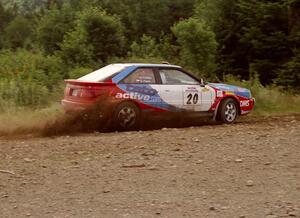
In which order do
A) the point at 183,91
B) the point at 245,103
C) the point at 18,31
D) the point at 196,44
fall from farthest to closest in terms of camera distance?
the point at 18,31 < the point at 196,44 < the point at 245,103 < the point at 183,91

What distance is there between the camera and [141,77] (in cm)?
1204

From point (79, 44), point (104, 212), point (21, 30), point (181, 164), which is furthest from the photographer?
point (21, 30)

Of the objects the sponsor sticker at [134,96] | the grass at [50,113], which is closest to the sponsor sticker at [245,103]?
the grass at [50,113]

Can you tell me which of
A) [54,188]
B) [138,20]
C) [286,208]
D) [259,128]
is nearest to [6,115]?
[259,128]

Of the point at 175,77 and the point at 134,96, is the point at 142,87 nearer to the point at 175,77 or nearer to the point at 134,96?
the point at 134,96

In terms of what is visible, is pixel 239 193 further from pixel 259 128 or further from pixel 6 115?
pixel 6 115

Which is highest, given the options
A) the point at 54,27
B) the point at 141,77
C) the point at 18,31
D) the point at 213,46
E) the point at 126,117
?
the point at 18,31

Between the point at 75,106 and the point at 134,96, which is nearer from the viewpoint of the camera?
the point at 75,106

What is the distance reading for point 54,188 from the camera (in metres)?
6.27

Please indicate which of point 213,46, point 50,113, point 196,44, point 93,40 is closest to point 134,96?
point 50,113

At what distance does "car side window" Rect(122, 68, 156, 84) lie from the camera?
11.9 meters

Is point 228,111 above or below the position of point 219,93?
below

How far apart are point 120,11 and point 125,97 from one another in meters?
42.7

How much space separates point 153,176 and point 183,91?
228 inches
